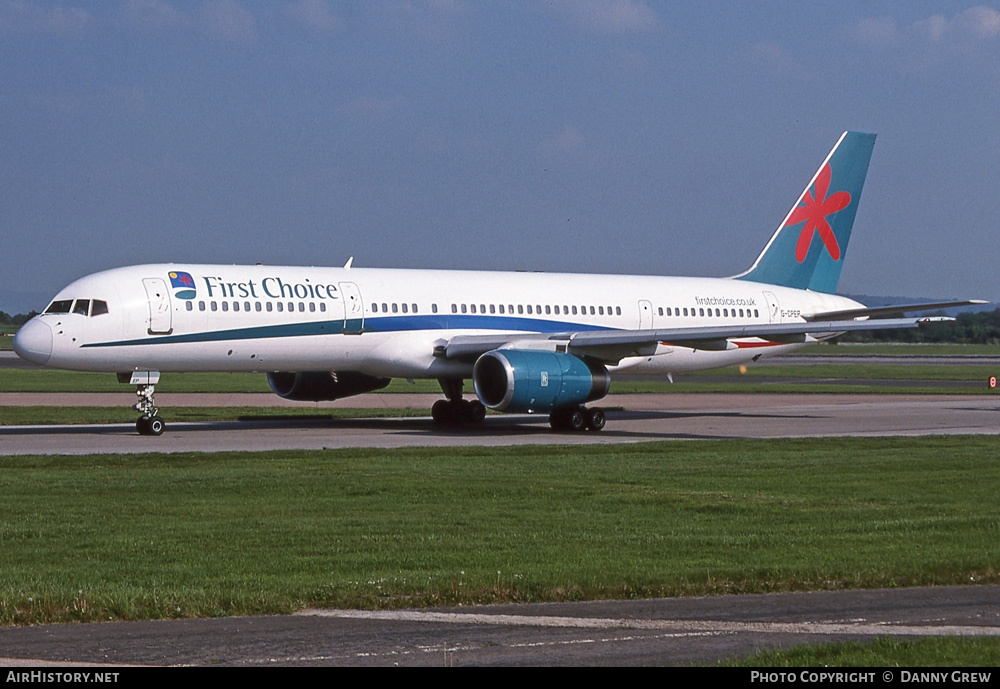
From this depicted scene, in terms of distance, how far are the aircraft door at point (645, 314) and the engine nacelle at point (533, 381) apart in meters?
5.79

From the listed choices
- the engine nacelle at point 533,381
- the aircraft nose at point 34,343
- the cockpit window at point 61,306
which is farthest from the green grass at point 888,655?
the cockpit window at point 61,306

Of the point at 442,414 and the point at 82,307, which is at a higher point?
the point at 82,307

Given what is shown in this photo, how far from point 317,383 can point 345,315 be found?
3629 millimetres

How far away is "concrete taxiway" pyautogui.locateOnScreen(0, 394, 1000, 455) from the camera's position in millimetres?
29141

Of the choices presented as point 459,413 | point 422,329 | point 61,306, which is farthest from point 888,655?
point 459,413

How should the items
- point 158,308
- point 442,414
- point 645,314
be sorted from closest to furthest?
point 158,308 → point 442,414 → point 645,314

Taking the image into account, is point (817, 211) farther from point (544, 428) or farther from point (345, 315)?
point (345, 315)

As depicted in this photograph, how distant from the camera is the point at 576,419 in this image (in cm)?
3447

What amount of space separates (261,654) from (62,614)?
7.46 ft

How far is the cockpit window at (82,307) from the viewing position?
3014 centimetres

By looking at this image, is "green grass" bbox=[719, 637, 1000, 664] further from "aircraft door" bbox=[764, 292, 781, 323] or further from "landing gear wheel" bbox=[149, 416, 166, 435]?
"aircraft door" bbox=[764, 292, 781, 323]

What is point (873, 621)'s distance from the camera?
10.6 metres

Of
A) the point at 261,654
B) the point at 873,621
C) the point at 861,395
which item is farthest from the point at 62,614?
the point at 861,395
